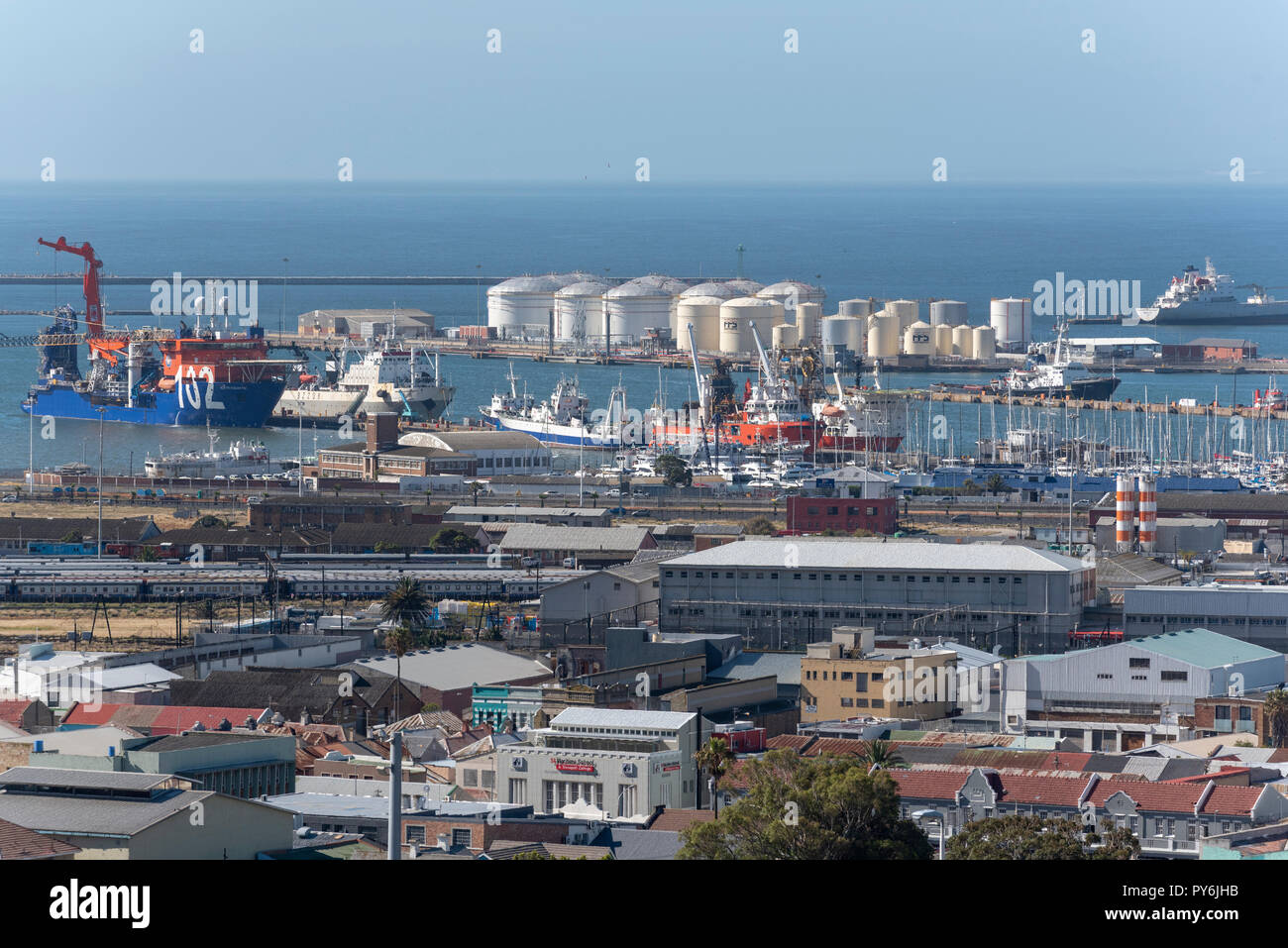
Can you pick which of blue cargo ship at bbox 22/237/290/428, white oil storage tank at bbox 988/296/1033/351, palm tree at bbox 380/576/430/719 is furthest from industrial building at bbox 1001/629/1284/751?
white oil storage tank at bbox 988/296/1033/351

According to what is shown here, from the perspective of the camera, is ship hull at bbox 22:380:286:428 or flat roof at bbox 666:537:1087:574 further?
ship hull at bbox 22:380:286:428

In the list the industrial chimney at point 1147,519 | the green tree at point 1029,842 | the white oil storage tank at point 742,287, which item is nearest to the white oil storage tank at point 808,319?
the white oil storage tank at point 742,287

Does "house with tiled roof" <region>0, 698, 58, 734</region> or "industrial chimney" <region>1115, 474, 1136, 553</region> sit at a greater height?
"industrial chimney" <region>1115, 474, 1136, 553</region>

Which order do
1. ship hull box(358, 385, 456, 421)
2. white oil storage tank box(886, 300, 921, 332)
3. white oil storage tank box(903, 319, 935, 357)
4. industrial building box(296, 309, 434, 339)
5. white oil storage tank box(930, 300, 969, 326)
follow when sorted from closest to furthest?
ship hull box(358, 385, 456, 421) < white oil storage tank box(903, 319, 935, 357) < white oil storage tank box(886, 300, 921, 332) < white oil storage tank box(930, 300, 969, 326) < industrial building box(296, 309, 434, 339)

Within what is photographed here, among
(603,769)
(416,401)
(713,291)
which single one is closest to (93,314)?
(416,401)

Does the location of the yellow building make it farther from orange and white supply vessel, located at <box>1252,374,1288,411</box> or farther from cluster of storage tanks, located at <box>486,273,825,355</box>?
cluster of storage tanks, located at <box>486,273,825,355</box>

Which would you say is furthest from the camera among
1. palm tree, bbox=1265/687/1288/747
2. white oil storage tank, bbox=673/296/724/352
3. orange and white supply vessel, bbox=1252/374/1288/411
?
white oil storage tank, bbox=673/296/724/352

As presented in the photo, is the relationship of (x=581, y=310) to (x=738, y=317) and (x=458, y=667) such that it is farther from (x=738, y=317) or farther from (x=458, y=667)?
(x=458, y=667)
